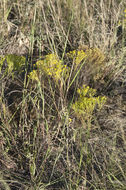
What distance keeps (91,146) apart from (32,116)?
1.88 ft

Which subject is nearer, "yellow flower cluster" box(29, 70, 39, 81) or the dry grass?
the dry grass

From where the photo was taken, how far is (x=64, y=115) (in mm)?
1570

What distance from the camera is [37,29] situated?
2.52 meters

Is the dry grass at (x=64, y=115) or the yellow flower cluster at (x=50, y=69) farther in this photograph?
the yellow flower cluster at (x=50, y=69)

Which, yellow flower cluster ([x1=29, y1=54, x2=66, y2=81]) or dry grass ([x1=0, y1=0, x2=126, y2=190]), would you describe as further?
yellow flower cluster ([x1=29, y1=54, x2=66, y2=81])

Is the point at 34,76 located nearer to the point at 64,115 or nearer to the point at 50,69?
the point at 50,69

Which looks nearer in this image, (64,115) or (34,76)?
(64,115)

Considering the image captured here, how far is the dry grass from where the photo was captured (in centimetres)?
146

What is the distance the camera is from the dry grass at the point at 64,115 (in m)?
1.46

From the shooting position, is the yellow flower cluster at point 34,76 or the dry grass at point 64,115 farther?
the yellow flower cluster at point 34,76

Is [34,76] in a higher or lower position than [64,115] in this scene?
higher

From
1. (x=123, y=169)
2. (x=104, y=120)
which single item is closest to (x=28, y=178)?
(x=123, y=169)

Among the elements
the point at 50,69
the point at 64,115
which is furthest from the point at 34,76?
the point at 64,115

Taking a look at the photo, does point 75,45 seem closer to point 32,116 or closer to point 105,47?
point 105,47
